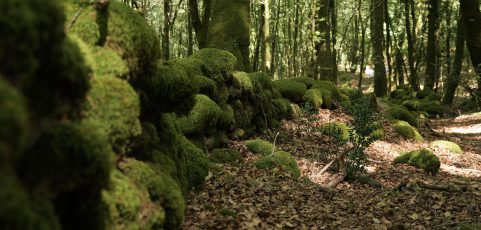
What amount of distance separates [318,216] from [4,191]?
15.8 ft

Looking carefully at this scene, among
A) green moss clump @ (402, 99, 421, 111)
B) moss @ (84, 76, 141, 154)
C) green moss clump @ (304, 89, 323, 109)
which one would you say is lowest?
green moss clump @ (402, 99, 421, 111)

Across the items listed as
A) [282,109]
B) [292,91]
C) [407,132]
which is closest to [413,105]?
[407,132]

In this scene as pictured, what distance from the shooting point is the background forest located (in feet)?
7.27

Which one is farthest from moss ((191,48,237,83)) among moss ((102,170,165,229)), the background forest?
moss ((102,170,165,229))

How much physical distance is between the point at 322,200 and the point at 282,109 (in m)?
6.01

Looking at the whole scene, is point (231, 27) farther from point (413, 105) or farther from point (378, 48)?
point (413, 105)

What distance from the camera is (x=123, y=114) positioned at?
3283mm

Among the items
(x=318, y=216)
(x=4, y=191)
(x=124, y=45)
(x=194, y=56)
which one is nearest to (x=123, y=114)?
(x=124, y=45)

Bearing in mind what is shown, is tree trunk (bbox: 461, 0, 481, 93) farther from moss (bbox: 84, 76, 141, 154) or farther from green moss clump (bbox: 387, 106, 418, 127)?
moss (bbox: 84, 76, 141, 154)

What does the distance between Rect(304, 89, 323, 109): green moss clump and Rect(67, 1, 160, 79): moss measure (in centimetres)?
1081

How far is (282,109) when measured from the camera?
1284cm

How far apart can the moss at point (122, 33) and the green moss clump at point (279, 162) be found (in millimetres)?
4933

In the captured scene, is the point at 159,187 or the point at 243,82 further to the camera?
the point at 243,82

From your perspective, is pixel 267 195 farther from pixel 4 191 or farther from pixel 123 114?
pixel 4 191
